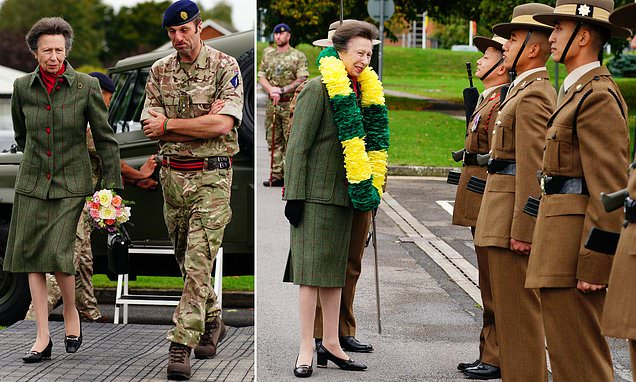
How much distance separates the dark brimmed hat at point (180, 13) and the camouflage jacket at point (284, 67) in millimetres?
8758

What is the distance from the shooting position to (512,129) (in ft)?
20.2

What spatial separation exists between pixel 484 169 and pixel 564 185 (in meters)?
1.99

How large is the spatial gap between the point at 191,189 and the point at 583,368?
2730 mm

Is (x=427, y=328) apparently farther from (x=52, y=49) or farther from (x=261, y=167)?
(x=261, y=167)

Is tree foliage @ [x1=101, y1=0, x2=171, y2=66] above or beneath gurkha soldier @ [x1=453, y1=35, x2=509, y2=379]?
beneath

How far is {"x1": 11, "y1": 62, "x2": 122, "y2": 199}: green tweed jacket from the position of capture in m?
7.24

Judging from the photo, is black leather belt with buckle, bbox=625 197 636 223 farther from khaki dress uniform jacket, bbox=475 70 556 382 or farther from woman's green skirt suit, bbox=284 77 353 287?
woman's green skirt suit, bbox=284 77 353 287

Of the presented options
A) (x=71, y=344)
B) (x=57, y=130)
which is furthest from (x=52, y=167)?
(x=71, y=344)

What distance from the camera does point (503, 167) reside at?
6.22 metres

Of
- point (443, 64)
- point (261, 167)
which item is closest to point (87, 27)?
point (443, 64)

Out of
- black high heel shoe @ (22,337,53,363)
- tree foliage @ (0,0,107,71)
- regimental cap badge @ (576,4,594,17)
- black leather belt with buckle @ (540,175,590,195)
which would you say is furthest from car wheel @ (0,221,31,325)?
tree foliage @ (0,0,107,71)

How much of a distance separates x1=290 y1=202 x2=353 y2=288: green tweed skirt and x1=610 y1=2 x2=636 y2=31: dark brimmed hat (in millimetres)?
2585

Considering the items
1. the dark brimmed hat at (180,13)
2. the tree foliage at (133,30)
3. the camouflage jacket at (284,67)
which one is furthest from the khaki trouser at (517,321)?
the tree foliage at (133,30)

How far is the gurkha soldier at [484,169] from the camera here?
7.02 metres
